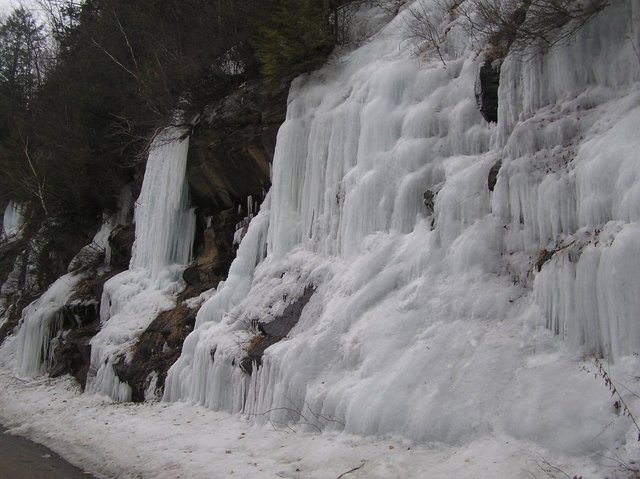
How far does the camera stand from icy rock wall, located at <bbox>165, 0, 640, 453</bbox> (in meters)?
4.83

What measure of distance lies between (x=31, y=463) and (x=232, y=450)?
259 cm

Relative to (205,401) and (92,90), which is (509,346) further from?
(92,90)

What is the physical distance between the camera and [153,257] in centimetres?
1329

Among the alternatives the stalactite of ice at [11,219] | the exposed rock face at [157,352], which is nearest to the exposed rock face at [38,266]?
the stalactite of ice at [11,219]

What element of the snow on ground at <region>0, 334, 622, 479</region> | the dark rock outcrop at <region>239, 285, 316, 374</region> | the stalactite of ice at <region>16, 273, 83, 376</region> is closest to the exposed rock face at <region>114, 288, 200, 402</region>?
the snow on ground at <region>0, 334, 622, 479</region>

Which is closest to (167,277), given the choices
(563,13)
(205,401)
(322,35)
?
(205,401)

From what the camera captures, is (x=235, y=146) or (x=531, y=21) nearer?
(x=531, y=21)

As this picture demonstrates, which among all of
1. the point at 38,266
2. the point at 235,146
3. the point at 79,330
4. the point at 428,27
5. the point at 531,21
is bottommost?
the point at 79,330

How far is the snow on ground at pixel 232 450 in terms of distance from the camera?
4.44 meters

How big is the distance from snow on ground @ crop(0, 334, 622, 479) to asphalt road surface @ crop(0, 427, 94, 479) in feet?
0.50

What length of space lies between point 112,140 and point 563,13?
47.9ft

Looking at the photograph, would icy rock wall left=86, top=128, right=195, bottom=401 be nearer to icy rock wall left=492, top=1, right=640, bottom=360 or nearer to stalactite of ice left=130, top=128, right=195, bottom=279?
stalactite of ice left=130, top=128, right=195, bottom=279

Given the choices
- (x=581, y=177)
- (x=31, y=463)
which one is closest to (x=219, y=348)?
(x=31, y=463)

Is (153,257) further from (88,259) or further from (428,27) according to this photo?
(428,27)
